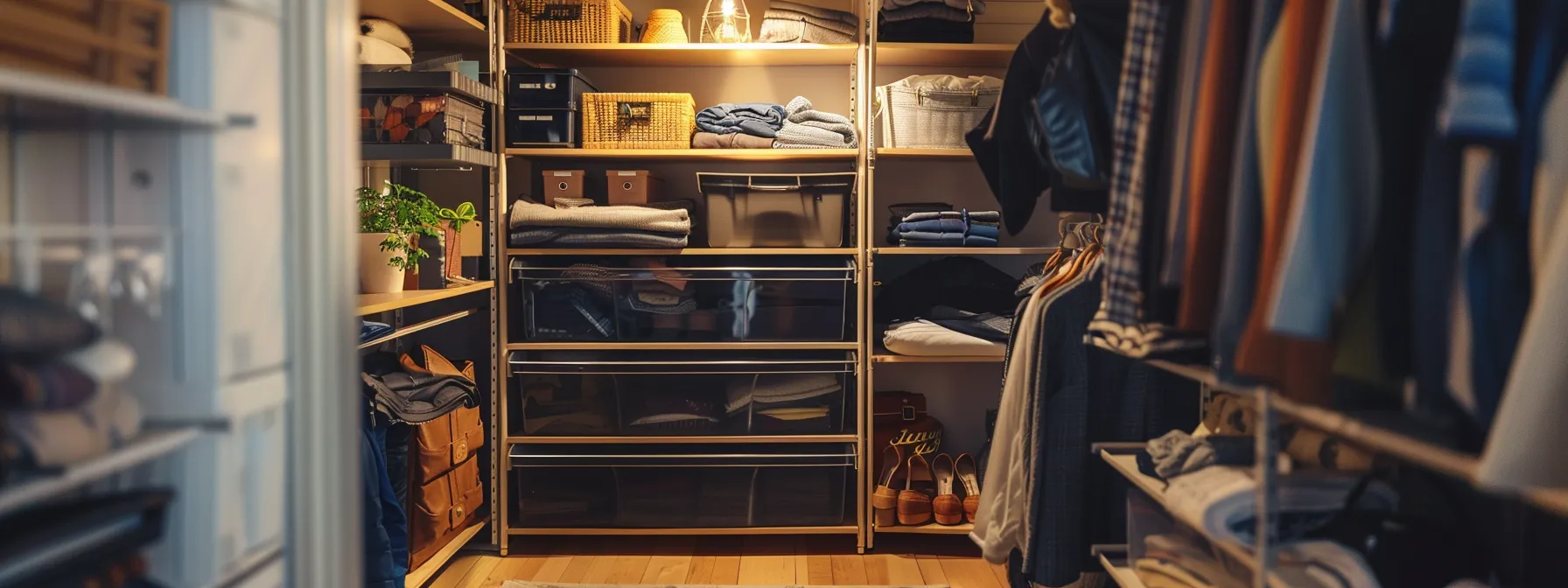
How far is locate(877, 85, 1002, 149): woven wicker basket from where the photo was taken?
9.72 ft

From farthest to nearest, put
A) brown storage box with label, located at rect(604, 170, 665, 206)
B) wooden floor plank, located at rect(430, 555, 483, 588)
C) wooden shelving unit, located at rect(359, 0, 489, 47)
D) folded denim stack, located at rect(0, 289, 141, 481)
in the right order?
brown storage box with label, located at rect(604, 170, 665, 206), wooden floor plank, located at rect(430, 555, 483, 588), wooden shelving unit, located at rect(359, 0, 489, 47), folded denim stack, located at rect(0, 289, 141, 481)

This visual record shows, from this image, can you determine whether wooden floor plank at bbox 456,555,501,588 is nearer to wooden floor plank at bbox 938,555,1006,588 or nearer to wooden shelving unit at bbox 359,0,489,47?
wooden floor plank at bbox 938,555,1006,588

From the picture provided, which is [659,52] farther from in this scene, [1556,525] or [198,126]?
[1556,525]

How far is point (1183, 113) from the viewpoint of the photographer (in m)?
1.36

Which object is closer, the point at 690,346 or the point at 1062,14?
the point at 1062,14

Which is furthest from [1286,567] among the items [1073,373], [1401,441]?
[1073,373]

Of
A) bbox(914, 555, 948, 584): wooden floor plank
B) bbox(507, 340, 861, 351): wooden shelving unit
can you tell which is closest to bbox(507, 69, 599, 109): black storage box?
bbox(507, 340, 861, 351): wooden shelving unit

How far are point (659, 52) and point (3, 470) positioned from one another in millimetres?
2380

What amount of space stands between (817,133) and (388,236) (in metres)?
1.27

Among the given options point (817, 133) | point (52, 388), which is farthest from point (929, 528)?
point (52, 388)

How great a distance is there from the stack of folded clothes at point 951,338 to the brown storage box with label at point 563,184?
107 centimetres

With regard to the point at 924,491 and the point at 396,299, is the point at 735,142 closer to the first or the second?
the point at 396,299

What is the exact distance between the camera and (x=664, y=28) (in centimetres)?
303

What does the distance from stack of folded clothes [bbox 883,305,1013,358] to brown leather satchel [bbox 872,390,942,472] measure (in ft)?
0.94
